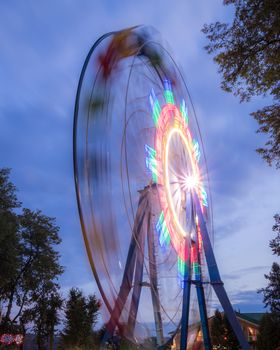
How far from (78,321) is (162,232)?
942 inches

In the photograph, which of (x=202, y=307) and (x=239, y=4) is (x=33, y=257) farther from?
(x=239, y=4)

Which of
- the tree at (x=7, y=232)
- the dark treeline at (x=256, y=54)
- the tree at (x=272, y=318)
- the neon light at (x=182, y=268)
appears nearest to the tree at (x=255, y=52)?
the dark treeline at (x=256, y=54)

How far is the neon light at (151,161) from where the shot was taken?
1196 centimetres

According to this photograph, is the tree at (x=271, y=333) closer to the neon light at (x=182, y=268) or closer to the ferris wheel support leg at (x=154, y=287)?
the neon light at (x=182, y=268)

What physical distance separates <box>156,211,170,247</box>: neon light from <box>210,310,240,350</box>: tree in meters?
27.4

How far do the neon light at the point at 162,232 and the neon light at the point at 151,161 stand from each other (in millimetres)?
1235

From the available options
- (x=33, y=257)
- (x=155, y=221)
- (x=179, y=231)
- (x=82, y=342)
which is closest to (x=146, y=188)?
(x=155, y=221)

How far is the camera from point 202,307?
50.9ft

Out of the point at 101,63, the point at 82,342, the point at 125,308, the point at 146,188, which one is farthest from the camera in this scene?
the point at 82,342

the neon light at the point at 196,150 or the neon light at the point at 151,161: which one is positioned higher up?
the neon light at the point at 196,150

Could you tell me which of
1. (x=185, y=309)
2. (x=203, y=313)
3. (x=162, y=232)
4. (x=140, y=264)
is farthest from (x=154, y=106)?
(x=203, y=313)

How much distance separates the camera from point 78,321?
1315 inches

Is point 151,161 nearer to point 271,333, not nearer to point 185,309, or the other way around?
point 185,309

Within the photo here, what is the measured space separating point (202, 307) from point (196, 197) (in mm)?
4103
